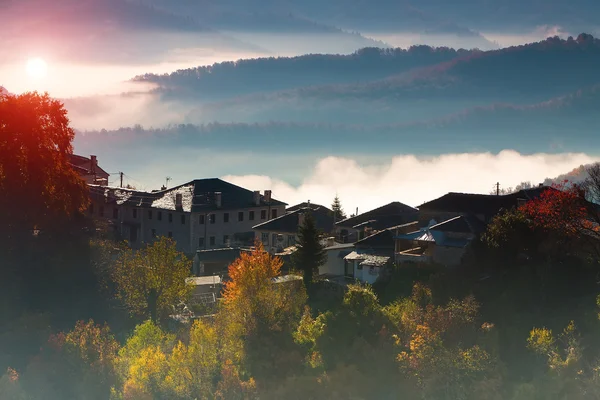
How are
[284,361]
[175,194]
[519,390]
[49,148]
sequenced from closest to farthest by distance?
[519,390] → [284,361] → [49,148] → [175,194]

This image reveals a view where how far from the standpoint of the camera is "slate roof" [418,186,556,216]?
57.4 m

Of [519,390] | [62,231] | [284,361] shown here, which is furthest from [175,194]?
[519,390]

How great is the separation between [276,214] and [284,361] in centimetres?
4292

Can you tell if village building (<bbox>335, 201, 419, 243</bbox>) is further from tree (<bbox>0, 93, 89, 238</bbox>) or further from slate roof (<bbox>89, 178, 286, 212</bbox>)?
tree (<bbox>0, 93, 89, 238</bbox>)

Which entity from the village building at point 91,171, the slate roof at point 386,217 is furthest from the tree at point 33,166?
the village building at point 91,171

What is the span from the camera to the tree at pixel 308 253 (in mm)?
52344

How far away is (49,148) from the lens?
48.3m

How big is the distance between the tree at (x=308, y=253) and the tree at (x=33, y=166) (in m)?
14.5

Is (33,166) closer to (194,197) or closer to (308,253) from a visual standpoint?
(308,253)

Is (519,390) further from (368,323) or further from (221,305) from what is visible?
(221,305)

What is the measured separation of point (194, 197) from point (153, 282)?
105 feet

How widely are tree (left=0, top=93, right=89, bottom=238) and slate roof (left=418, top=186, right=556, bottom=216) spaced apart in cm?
2619

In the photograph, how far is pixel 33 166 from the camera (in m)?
47.2

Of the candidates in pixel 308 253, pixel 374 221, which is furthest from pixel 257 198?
pixel 308 253
